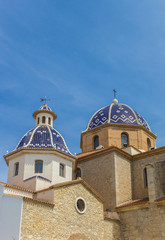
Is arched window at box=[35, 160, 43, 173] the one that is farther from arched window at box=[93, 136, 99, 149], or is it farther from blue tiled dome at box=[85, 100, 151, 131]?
blue tiled dome at box=[85, 100, 151, 131]

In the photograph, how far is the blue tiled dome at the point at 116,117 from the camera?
22.2m

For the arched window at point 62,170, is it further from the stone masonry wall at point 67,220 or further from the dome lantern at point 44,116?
the dome lantern at point 44,116

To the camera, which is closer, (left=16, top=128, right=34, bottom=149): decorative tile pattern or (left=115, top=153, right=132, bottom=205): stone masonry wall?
(left=16, top=128, right=34, bottom=149): decorative tile pattern

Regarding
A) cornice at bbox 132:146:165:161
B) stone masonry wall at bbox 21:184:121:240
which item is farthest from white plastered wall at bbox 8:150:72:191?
cornice at bbox 132:146:165:161

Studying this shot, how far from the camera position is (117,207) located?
16.7 meters

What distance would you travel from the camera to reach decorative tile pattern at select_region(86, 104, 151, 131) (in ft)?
72.7

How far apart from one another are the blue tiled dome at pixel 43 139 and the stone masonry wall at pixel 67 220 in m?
3.12

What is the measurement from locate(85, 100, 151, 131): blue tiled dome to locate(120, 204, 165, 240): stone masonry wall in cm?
762

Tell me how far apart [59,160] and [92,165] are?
3264 millimetres

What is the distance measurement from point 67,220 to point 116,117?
34.4ft

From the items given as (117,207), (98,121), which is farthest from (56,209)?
(98,121)

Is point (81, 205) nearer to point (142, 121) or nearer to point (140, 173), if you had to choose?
point (140, 173)

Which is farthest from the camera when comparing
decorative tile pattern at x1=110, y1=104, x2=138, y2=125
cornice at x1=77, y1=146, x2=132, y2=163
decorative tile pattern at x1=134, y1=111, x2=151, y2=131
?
decorative tile pattern at x1=134, y1=111, x2=151, y2=131

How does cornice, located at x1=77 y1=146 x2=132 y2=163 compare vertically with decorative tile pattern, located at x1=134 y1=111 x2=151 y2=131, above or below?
below
